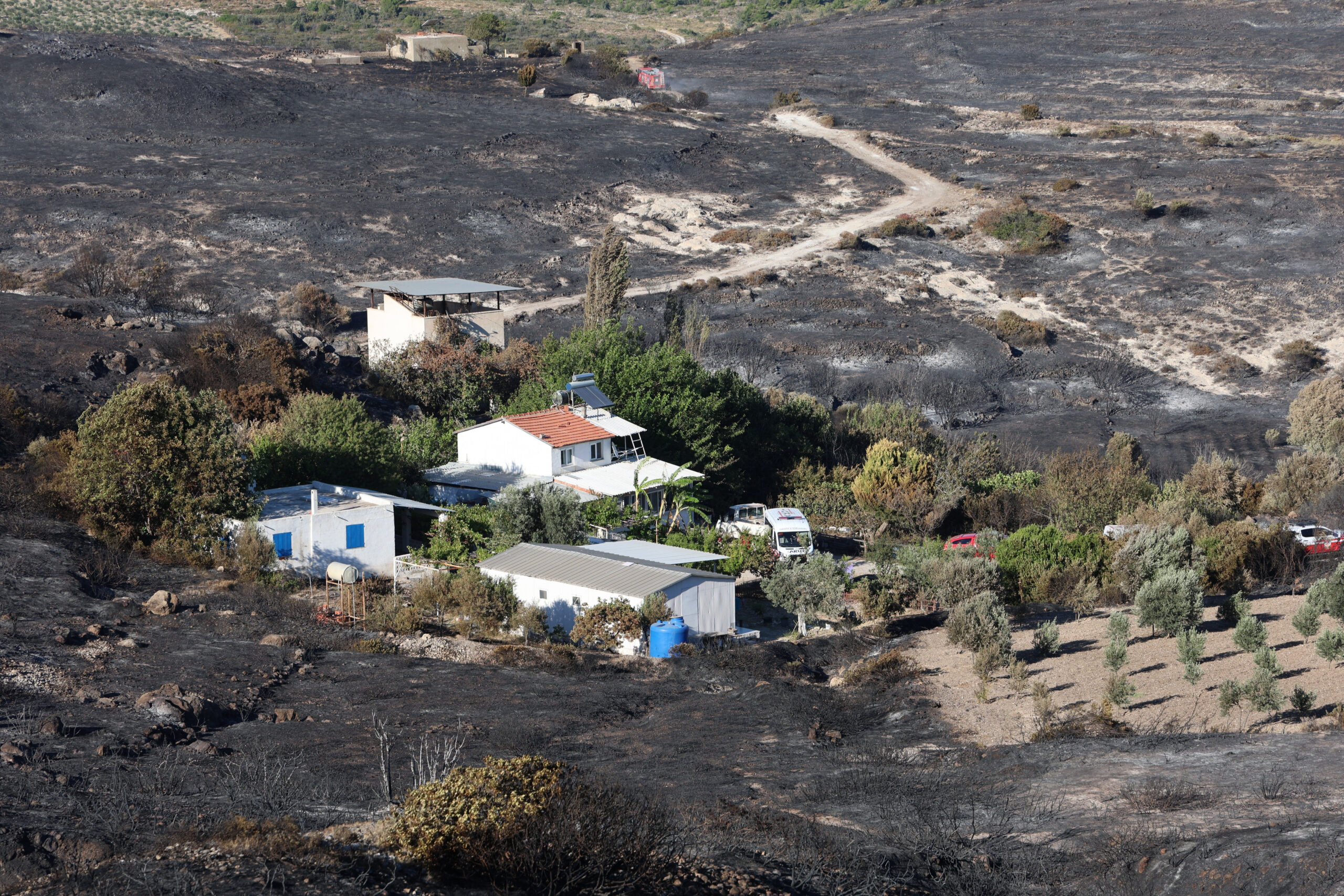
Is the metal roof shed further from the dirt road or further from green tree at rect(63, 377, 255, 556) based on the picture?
the dirt road

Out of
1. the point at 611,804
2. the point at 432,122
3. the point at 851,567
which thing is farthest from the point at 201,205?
the point at 611,804

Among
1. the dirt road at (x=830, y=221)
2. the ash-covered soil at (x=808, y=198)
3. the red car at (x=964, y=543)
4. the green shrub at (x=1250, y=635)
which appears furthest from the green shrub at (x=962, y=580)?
the dirt road at (x=830, y=221)

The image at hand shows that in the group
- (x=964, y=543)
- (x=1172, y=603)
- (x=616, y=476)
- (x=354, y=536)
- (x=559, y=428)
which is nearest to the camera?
(x=1172, y=603)

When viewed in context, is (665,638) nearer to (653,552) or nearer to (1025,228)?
(653,552)

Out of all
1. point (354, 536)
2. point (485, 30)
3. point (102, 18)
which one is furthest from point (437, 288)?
point (102, 18)

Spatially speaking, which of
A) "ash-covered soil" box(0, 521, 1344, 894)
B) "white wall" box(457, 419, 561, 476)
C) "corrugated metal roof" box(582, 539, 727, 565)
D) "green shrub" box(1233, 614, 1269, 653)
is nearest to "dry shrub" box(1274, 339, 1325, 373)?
"corrugated metal roof" box(582, 539, 727, 565)

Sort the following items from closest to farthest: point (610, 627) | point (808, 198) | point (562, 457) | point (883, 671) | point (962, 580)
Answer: point (883, 671)
point (610, 627)
point (962, 580)
point (562, 457)
point (808, 198)

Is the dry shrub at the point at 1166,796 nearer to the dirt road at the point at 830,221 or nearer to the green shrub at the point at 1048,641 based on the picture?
the green shrub at the point at 1048,641

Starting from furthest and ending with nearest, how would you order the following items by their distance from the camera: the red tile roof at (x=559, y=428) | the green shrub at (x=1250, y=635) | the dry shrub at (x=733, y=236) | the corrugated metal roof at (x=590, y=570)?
the dry shrub at (x=733, y=236), the red tile roof at (x=559, y=428), the corrugated metal roof at (x=590, y=570), the green shrub at (x=1250, y=635)
